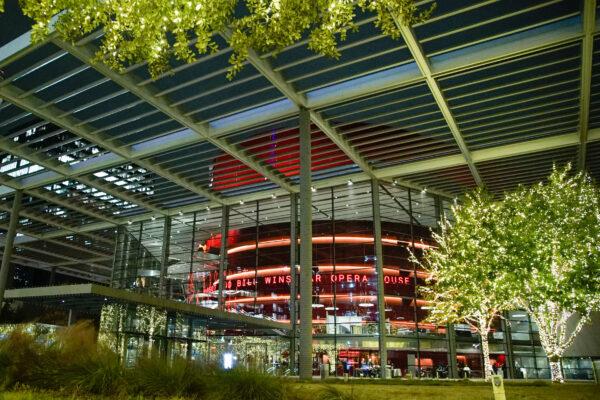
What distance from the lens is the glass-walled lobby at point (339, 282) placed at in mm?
25719

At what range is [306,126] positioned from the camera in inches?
744

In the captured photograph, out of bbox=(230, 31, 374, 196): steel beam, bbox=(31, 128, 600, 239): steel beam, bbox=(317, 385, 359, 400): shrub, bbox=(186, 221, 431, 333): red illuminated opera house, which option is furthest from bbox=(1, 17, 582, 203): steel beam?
bbox=(317, 385, 359, 400): shrub

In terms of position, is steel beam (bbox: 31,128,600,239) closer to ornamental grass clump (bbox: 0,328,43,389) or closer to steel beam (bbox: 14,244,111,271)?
steel beam (bbox: 14,244,111,271)

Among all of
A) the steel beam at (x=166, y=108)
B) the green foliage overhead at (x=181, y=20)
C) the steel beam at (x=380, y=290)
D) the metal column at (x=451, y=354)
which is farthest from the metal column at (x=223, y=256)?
the green foliage overhead at (x=181, y=20)

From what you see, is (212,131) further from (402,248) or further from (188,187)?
(402,248)

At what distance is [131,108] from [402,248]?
1827cm

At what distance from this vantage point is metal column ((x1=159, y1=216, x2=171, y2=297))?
31.6 m

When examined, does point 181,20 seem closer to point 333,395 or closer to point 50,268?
point 333,395

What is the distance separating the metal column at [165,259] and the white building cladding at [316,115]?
2953 millimetres

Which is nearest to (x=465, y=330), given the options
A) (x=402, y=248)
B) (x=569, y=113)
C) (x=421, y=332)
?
(x=421, y=332)

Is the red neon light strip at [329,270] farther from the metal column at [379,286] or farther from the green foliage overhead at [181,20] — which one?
the green foliage overhead at [181,20]

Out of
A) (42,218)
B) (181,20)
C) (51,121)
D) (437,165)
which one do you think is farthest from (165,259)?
(181,20)

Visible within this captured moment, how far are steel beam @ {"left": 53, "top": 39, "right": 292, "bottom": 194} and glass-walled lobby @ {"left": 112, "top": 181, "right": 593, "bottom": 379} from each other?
10.5ft

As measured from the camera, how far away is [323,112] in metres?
20.1
